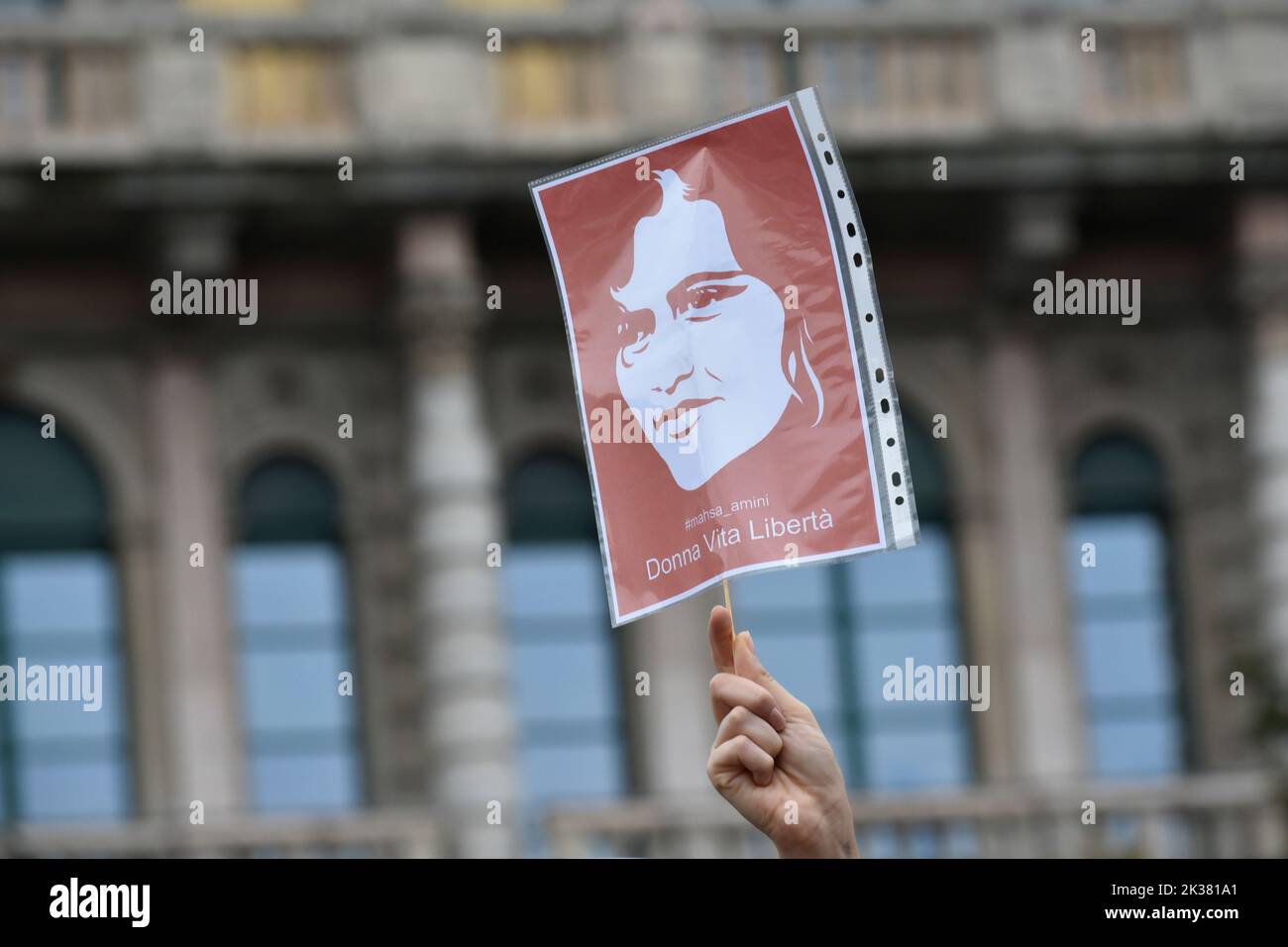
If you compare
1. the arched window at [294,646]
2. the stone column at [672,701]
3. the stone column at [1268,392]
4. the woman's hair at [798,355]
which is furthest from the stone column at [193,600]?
the woman's hair at [798,355]

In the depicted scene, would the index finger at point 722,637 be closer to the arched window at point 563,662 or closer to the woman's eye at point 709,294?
the woman's eye at point 709,294

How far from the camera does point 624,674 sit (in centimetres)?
1816

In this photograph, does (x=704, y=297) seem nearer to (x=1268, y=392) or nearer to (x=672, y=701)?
(x=672, y=701)

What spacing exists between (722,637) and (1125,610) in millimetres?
13681

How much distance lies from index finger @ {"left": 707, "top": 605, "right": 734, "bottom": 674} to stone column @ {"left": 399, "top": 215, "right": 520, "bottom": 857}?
11.3 metres

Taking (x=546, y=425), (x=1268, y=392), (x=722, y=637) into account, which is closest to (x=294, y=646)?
(x=546, y=425)

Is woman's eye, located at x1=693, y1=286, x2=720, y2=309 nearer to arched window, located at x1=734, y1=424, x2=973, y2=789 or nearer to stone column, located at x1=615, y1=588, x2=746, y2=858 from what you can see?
stone column, located at x1=615, y1=588, x2=746, y2=858

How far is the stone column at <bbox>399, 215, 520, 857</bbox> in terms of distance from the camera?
674 inches

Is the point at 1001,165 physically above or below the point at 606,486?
above

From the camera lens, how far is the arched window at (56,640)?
56.5 ft

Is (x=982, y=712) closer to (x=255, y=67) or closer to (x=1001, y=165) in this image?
(x=1001, y=165)

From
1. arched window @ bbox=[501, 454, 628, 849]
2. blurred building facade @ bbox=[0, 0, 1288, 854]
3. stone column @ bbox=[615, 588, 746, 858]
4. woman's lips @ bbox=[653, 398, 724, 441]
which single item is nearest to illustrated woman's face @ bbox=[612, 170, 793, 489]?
woman's lips @ bbox=[653, 398, 724, 441]

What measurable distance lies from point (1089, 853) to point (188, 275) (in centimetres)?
627
